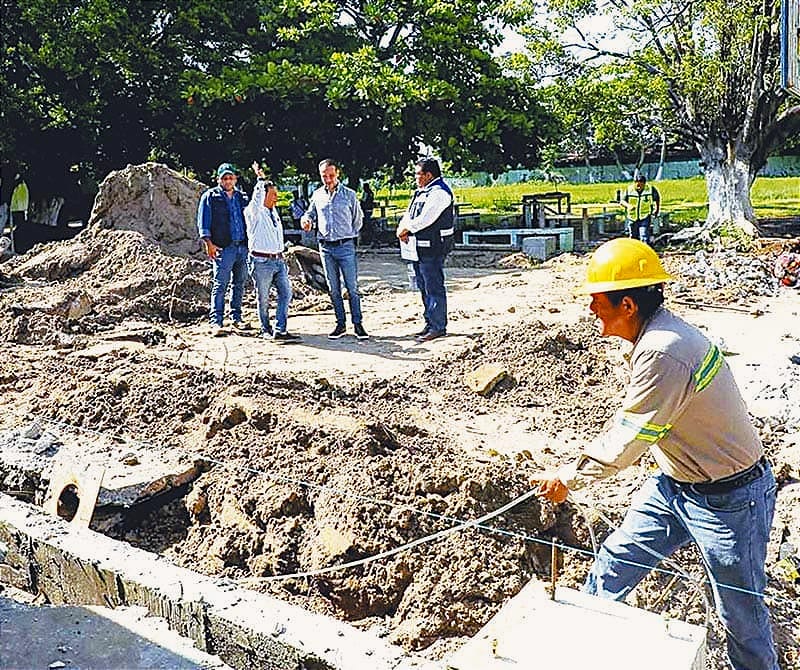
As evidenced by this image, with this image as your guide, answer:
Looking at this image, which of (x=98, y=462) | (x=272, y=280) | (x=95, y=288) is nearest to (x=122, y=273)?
(x=95, y=288)

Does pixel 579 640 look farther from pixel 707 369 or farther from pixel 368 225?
pixel 368 225

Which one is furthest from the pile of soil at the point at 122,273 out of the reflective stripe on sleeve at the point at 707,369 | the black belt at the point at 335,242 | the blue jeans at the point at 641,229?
the blue jeans at the point at 641,229

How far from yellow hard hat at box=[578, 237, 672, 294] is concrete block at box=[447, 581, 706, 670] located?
1.07 meters

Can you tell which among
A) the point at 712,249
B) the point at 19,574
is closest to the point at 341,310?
the point at 19,574

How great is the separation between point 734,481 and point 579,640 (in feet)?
2.93

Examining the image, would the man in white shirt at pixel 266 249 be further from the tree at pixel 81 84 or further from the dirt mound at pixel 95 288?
the tree at pixel 81 84

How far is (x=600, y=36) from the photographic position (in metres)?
20.6

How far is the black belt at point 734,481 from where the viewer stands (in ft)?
10.4

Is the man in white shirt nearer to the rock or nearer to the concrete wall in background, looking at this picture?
the rock

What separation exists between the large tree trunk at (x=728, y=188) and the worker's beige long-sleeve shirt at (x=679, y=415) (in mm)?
17330

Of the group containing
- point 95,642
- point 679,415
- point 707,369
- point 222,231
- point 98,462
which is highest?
point 222,231

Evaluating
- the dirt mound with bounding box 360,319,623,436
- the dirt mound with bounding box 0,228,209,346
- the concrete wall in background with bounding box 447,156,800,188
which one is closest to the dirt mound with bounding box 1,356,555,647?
the dirt mound with bounding box 360,319,623,436

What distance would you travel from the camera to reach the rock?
7.61m

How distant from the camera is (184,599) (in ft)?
12.6
